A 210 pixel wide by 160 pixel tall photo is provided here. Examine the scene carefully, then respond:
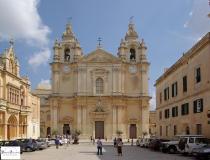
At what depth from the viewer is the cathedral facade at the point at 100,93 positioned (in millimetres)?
73562

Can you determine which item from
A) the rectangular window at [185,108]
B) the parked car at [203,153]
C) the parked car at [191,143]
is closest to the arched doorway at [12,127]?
the rectangular window at [185,108]

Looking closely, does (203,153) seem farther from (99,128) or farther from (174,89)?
(99,128)

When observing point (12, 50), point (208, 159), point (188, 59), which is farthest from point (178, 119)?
point (12, 50)

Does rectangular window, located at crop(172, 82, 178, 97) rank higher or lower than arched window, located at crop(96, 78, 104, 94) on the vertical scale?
lower

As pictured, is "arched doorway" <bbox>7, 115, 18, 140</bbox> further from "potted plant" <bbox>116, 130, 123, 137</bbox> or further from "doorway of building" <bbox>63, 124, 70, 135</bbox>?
"potted plant" <bbox>116, 130, 123, 137</bbox>

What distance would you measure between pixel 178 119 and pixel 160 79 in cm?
1247

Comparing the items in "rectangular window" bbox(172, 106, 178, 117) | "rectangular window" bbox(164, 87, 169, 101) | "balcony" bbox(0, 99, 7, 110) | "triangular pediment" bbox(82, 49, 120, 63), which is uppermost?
"triangular pediment" bbox(82, 49, 120, 63)

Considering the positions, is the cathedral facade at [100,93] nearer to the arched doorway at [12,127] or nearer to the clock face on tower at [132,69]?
the clock face on tower at [132,69]

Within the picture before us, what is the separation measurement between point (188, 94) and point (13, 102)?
919 inches

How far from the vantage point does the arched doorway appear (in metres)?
51.2

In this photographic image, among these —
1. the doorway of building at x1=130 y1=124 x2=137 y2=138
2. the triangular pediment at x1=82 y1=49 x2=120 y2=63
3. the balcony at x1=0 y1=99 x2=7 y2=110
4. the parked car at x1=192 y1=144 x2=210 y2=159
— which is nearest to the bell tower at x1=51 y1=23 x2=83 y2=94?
the triangular pediment at x1=82 y1=49 x2=120 y2=63

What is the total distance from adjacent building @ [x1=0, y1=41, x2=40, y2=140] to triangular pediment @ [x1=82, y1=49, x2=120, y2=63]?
50.7 feet

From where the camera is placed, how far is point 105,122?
73.8 meters

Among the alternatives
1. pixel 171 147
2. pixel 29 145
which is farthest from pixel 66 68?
pixel 171 147
